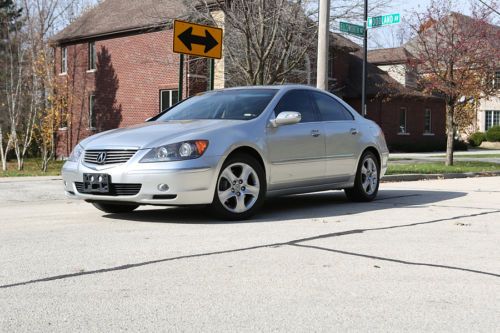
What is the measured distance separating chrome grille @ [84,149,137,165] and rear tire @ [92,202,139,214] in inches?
36.0

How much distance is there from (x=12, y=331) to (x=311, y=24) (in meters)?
16.7

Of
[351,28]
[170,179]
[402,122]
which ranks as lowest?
[170,179]

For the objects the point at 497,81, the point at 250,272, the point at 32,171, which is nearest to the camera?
the point at 250,272

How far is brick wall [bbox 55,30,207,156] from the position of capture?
93.8 feet

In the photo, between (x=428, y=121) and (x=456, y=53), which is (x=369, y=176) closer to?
(x=456, y=53)

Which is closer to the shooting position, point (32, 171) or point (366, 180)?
point (366, 180)

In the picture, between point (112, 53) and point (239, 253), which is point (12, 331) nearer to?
point (239, 253)

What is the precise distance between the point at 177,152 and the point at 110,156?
2.55 ft

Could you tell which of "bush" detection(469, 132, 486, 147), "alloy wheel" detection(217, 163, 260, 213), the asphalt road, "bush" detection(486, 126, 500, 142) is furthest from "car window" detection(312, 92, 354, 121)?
"bush" detection(486, 126, 500, 142)

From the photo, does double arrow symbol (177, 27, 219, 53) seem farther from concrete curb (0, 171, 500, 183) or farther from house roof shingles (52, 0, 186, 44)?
house roof shingles (52, 0, 186, 44)

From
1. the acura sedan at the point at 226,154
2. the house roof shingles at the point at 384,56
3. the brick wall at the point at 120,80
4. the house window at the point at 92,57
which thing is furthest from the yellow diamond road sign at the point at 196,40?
the house roof shingles at the point at 384,56

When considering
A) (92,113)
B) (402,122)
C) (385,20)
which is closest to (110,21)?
(92,113)

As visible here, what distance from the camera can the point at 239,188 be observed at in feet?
24.3

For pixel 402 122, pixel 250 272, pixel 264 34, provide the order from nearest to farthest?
1. pixel 250 272
2. pixel 264 34
3. pixel 402 122
